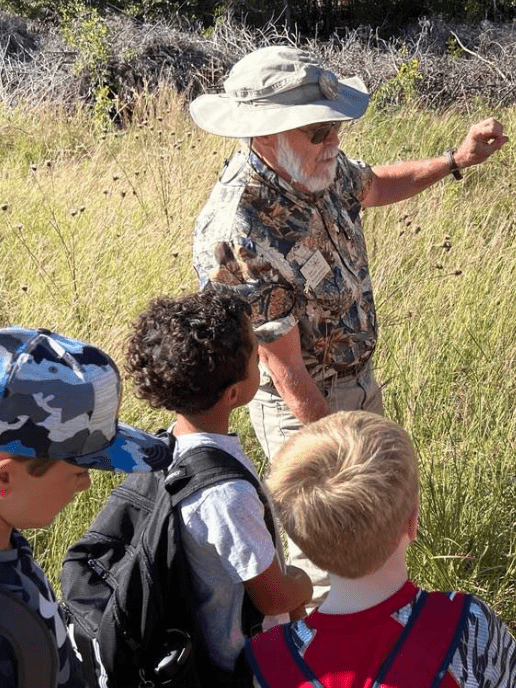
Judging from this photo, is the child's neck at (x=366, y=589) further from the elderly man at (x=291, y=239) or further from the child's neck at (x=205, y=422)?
the elderly man at (x=291, y=239)

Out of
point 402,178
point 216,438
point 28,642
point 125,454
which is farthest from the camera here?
point 402,178

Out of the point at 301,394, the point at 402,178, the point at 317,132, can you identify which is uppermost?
the point at 317,132

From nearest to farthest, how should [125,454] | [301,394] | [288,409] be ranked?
[125,454]
[301,394]
[288,409]

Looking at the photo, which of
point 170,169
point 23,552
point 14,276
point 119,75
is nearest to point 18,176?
point 170,169

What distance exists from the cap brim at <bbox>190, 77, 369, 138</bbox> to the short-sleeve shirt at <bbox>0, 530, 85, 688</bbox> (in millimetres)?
1426

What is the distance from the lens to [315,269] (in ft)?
8.90

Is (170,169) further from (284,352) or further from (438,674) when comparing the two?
(438,674)

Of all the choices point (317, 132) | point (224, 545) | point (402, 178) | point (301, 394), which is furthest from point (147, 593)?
point (402, 178)

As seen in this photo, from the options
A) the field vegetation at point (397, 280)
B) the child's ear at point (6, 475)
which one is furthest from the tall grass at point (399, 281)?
the child's ear at point (6, 475)

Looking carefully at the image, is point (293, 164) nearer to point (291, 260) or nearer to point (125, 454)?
point (291, 260)

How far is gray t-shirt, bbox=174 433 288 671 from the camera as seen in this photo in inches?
74.1

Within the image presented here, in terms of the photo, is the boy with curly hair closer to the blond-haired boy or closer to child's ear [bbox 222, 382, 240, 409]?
child's ear [bbox 222, 382, 240, 409]

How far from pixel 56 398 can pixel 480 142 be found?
7.57 feet

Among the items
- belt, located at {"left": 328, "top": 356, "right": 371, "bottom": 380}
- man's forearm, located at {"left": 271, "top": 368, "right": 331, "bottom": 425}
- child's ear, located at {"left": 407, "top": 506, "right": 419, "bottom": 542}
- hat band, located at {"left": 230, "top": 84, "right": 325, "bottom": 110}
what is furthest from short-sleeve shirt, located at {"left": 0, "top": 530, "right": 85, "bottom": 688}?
hat band, located at {"left": 230, "top": 84, "right": 325, "bottom": 110}
